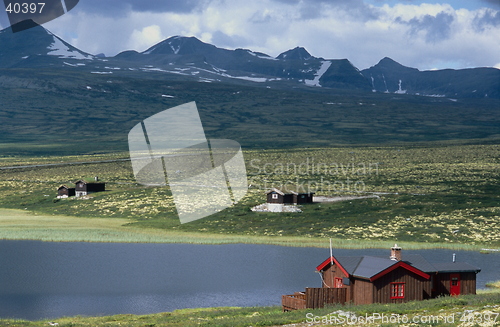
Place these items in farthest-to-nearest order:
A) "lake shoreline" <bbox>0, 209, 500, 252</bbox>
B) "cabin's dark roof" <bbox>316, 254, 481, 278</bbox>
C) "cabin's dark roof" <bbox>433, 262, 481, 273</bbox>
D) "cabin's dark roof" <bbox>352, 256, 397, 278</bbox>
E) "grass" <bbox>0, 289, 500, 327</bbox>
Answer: "lake shoreline" <bbox>0, 209, 500, 252</bbox>
"cabin's dark roof" <bbox>433, 262, 481, 273</bbox>
"cabin's dark roof" <bbox>316, 254, 481, 278</bbox>
"cabin's dark roof" <bbox>352, 256, 397, 278</bbox>
"grass" <bbox>0, 289, 500, 327</bbox>

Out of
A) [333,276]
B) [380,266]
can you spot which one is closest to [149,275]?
[333,276]

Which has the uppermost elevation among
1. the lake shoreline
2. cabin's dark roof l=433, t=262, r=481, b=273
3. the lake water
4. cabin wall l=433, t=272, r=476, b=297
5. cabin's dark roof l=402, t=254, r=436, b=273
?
cabin's dark roof l=402, t=254, r=436, b=273

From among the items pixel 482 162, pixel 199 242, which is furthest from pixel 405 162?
pixel 199 242

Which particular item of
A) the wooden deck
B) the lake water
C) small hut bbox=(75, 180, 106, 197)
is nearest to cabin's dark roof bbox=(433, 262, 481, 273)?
the wooden deck

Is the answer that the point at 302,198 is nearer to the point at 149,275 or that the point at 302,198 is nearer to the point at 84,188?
the point at 84,188

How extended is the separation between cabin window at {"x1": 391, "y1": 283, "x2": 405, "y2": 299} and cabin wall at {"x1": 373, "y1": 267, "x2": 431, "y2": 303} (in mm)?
143

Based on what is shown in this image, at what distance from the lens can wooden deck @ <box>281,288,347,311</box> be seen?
3022 centimetres

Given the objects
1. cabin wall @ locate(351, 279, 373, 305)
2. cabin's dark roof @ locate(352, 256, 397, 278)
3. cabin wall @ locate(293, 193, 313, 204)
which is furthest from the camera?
cabin wall @ locate(293, 193, 313, 204)

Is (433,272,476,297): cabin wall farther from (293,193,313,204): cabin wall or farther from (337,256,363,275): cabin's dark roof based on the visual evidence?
(293,193,313,204): cabin wall

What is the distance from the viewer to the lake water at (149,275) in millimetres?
37438

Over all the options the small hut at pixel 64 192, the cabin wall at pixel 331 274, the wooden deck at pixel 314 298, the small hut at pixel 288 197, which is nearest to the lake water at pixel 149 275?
the cabin wall at pixel 331 274

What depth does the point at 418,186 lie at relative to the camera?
313 feet

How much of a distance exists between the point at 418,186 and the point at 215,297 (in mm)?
62959

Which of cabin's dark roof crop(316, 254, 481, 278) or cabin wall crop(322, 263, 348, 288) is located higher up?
cabin's dark roof crop(316, 254, 481, 278)
